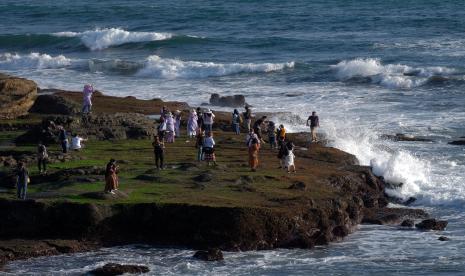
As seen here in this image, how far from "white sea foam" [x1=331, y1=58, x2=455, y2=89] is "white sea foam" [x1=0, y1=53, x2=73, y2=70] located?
61.7 ft

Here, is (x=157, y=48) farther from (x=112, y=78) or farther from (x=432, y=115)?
(x=432, y=115)

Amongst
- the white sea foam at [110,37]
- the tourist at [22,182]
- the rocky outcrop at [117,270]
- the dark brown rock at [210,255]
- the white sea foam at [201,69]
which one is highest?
the white sea foam at [110,37]

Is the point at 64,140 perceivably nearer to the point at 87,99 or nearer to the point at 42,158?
the point at 42,158

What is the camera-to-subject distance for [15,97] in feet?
155

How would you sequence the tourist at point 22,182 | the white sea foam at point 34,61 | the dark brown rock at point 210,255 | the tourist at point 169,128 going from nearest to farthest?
the dark brown rock at point 210,255 < the tourist at point 22,182 < the tourist at point 169,128 < the white sea foam at point 34,61

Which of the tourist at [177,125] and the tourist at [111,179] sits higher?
the tourist at [177,125]

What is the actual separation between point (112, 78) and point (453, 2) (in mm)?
37520

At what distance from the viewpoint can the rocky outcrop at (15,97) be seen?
46.9m

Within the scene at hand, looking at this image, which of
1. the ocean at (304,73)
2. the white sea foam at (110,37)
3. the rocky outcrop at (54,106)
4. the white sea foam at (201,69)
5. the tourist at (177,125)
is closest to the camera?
the ocean at (304,73)

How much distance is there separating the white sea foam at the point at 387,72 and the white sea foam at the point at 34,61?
18.8m

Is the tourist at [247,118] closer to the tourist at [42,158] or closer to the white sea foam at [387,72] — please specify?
the tourist at [42,158]

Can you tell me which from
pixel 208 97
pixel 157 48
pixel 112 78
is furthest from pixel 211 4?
pixel 208 97

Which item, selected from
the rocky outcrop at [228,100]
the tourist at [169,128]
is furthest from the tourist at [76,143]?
the rocky outcrop at [228,100]

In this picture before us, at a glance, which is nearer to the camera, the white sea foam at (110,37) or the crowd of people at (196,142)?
the crowd of people at (196,142)
